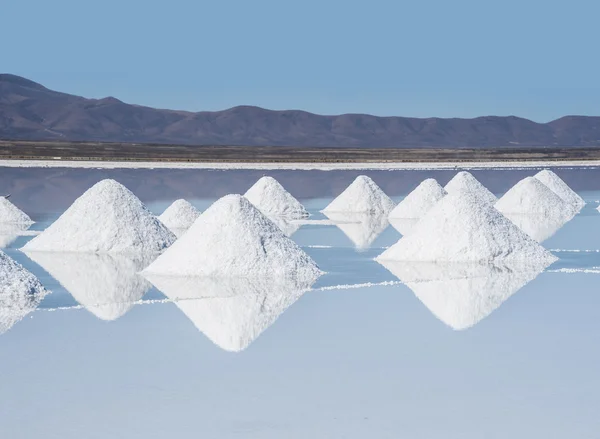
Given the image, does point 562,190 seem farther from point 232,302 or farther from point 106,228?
point 232,302

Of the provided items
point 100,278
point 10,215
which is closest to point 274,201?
point 10,215

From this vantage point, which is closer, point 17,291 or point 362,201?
point 17,291

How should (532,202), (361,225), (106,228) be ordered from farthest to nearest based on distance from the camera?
1. (532,202)
2. (361,225)
3. (106,228)

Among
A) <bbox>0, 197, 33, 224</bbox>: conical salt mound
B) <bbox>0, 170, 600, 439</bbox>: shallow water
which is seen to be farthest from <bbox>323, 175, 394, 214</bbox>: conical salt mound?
<bbox>0, 170, 600, 439</bbox>: shallow water

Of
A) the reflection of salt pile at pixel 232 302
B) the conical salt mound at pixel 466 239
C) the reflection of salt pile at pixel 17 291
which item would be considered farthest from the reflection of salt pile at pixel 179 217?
the reflection of salt pile at pixel 17 291

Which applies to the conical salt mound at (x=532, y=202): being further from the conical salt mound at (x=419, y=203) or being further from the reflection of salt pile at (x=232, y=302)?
the reflection of salt pile at (x=232, y=302)

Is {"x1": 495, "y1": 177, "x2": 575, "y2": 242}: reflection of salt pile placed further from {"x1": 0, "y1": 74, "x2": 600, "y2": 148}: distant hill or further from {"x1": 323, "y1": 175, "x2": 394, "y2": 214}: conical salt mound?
{"x1": 0, "y1": 74, "x2": 600, "y2": 148}: distant hill
